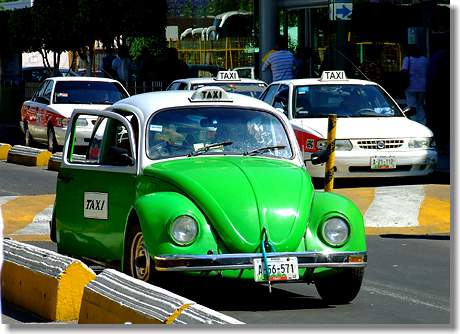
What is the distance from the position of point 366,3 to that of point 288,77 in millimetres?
2486

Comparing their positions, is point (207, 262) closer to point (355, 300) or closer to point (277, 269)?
point (277, 269)

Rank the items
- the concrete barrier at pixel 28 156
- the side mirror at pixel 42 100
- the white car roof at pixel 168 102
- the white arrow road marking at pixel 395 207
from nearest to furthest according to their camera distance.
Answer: the white car roof at pixel 168 102
the white arrow road marking at pixel 395 207
the concrete barrier at pixel 28 156
the side mirror at pixel 42 100

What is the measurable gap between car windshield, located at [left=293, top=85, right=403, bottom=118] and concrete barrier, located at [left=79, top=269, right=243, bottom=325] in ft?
32.4

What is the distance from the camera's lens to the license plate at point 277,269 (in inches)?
336

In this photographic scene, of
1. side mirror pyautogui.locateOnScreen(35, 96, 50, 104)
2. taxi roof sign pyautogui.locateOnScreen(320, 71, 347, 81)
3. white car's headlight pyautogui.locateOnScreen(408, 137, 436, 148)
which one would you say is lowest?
side mirror pyautogui.locateOnScreen(35, 96, 50, 104)

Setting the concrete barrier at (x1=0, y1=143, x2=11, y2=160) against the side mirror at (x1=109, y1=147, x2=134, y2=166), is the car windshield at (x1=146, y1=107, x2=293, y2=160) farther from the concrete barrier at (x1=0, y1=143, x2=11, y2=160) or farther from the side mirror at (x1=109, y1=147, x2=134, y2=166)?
the concrete barrier at (x1=0, y1=143, x2=11, y2=160)

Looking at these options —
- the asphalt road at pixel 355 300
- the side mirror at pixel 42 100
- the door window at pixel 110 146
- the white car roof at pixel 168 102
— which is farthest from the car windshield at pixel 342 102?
the side mirror at pixel 42 100

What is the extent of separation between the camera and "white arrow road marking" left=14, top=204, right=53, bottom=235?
44.7ft

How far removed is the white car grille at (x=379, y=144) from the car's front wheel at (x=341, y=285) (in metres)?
7.72

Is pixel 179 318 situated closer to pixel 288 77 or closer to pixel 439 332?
pixel 439 332

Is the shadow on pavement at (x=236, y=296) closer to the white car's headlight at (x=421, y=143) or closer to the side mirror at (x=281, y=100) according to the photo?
the white car's headlight at (x=421, y=143)

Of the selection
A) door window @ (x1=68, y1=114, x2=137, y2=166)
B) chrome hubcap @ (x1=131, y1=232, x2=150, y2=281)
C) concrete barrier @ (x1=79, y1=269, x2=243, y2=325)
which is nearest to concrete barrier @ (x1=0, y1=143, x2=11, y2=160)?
door window @ (x1=68, y1=114, x2=137, y2=166)

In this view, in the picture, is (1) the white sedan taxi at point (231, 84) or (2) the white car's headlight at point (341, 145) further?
(1) the white sedan taxi at point (231, 84)

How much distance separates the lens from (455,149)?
17.5 m
